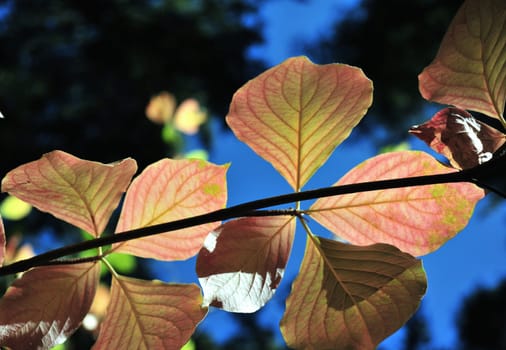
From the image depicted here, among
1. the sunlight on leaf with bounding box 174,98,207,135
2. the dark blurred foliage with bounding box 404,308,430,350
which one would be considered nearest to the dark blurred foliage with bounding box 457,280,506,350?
the dark blurred foliage with bounding box 404,308,430,350

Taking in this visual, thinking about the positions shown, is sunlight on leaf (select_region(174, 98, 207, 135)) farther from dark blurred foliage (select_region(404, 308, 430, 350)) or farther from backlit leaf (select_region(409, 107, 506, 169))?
dark blurred foliage (select_region(404, 308, 430, 350))

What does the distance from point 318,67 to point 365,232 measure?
0.24ft

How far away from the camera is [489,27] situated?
19cm

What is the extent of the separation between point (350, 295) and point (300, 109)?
0.26ft

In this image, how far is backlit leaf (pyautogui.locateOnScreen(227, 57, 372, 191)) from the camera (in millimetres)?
208

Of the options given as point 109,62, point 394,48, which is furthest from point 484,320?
point 109,62

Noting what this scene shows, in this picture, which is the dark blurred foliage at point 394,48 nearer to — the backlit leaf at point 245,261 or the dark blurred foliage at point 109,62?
the dark blurred foliage at point 109,62

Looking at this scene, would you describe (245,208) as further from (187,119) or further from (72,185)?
(187,119)

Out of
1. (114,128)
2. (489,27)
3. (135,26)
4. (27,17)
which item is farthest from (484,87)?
(27,17)

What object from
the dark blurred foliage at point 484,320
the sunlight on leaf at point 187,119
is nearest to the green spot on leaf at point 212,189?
the sunlight on leaf at point 187,119

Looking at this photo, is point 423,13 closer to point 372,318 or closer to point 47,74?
point 47,74

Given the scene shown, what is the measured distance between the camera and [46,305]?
0.21 metres

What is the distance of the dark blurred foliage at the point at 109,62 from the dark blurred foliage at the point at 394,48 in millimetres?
635

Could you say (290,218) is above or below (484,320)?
below
